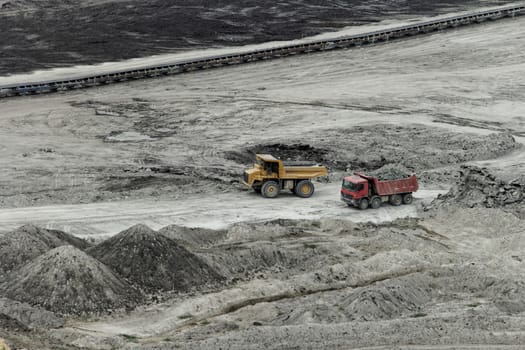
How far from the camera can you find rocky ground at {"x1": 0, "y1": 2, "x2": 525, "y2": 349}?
1805 cm

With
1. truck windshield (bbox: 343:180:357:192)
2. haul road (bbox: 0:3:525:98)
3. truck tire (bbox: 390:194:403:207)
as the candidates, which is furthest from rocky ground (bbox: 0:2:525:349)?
haul road (bbox: 0:3:525:98)

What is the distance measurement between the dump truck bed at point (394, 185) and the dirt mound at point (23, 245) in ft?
39.4

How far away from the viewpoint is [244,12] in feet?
238

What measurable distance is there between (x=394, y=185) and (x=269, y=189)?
480 centimetres

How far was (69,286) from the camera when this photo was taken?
19.0 m

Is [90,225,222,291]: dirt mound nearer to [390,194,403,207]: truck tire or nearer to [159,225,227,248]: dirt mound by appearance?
[159,225,227,248]: dirt mound

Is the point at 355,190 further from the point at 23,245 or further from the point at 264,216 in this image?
the point at 23,245

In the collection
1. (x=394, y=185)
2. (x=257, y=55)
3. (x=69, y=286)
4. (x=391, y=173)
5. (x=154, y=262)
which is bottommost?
(x=394, y=185)

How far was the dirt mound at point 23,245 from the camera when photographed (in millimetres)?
21016

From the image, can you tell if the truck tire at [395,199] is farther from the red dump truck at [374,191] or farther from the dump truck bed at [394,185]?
the dump truck bed at [394,185]

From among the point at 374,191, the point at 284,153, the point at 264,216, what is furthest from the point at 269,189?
the point at 284,153

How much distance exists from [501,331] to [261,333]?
5152 mm

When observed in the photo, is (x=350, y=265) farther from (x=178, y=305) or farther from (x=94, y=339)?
(x=94, y=339)

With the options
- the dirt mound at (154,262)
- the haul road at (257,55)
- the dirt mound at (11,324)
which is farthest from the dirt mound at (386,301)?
the haul road at (257,55)
